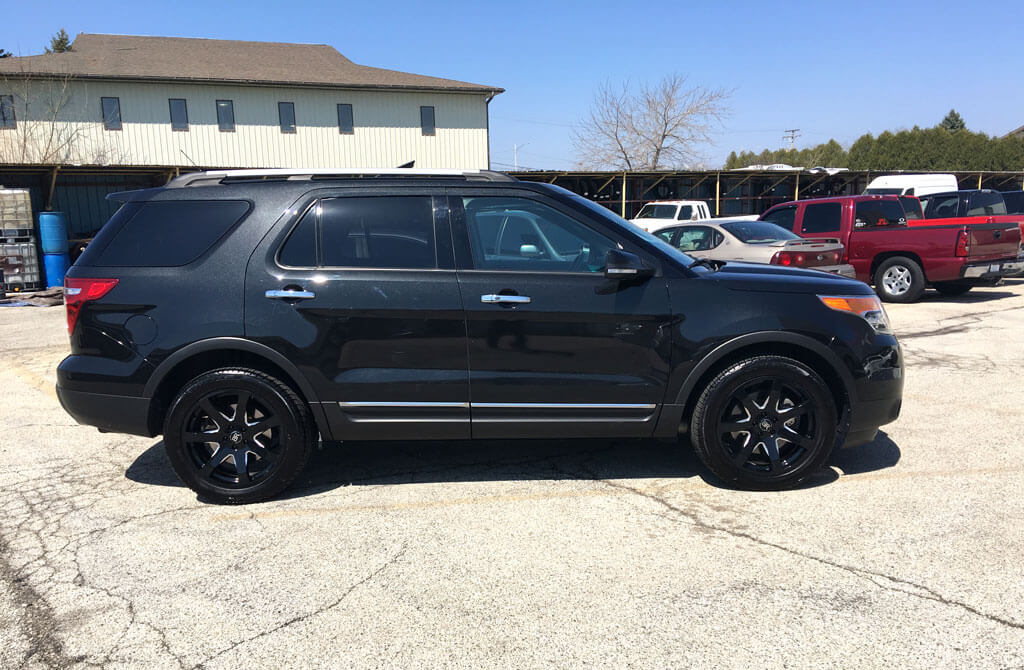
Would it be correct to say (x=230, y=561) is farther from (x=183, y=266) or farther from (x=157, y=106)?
→ (x=157, y=106)

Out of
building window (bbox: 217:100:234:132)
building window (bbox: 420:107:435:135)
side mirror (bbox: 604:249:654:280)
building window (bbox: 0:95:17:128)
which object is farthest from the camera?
building window (bbox: 420:107:435:135)

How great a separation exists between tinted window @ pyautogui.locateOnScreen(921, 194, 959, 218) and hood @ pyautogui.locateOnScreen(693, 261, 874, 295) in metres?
12.9

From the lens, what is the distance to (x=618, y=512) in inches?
149

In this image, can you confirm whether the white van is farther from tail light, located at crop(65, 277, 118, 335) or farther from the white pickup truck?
tail light, located at crop(65, 277, 118, 335)

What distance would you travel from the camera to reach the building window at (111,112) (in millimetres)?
27625

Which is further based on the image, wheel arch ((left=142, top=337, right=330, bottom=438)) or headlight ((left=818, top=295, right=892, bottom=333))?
headlight ((left=818, top=295, right=892, bottom=333))

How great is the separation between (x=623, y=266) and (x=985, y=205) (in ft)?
46.9

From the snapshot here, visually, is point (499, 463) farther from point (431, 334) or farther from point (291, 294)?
point (291, 294)

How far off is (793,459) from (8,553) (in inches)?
162

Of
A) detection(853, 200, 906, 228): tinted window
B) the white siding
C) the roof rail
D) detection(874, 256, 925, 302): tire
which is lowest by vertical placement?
detection(874, 256, 925, 302): tire

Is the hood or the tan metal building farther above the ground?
the tan metal building

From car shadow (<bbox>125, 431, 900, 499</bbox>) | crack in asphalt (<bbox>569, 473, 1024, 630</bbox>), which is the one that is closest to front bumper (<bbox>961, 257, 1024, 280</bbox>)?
car shadow (<bbox>125, 431, 900, 499</bbox>)

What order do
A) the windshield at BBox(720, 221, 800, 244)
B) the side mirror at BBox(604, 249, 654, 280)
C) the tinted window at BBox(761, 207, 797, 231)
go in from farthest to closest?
the tinted window at BBox(761, 207, 797, 231) → the windshield at BBox(720, 221, 800, 244) → the side mirror at BBox(604, 249, 654, 280)

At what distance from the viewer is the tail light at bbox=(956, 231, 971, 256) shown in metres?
11.1
